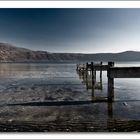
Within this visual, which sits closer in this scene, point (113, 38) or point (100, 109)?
point (100, 109)

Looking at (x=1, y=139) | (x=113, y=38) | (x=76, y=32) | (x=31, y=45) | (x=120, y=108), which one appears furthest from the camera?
(x=31, y=45)

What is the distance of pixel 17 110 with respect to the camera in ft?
36.2

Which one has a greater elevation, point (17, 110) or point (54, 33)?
point (54, 33)

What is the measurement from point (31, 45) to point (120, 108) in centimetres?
951

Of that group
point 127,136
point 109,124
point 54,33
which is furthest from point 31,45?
point 127,136

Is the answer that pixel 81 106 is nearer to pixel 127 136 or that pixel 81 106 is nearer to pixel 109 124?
pixel 109 124

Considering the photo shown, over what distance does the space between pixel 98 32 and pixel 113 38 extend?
0.74 m

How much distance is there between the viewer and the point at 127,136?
295 inches

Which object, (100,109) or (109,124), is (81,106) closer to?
(100,109)
